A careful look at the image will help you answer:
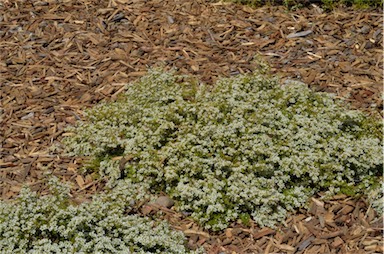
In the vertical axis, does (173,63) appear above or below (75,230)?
above

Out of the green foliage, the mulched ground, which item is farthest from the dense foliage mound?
the green foliage

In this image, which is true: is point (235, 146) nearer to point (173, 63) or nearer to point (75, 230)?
point (75, 230)

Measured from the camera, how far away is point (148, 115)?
4.94m

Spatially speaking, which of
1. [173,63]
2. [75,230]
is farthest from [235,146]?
[173,63]

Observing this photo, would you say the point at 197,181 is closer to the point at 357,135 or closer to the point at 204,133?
the point at 204,133

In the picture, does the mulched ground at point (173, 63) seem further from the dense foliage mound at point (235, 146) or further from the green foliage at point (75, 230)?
the green foliage at point (75, 230)

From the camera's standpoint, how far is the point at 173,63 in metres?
5.89

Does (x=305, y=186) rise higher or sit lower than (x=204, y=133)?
lower

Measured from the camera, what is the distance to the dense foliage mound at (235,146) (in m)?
4.39

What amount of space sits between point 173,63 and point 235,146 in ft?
5.41

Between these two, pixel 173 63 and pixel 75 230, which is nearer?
pixel 75 230

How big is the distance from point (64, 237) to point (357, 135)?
2.57 meters

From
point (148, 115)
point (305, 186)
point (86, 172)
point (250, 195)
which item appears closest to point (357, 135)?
point (305, 186)

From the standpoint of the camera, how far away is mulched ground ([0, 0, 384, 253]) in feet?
14.3
